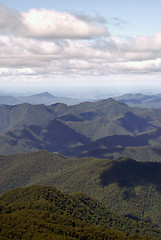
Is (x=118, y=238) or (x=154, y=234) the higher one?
(x=118, y=238)

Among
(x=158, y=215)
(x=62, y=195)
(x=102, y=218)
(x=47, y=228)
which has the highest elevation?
(x=47, y=228)

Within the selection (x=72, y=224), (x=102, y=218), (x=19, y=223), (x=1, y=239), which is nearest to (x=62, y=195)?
(x=102, y=218)

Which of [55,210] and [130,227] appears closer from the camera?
[55,210]

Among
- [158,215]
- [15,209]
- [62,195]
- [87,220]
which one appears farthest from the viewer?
[158,215]

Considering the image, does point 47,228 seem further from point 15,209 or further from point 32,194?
point 32,194

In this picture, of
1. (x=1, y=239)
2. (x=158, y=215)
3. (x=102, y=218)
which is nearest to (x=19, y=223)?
(x=1, y=239)

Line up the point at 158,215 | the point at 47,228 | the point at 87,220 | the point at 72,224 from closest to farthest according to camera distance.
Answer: the point at 47,228 → the point at 72,224 → the point at 87,220 → the point at 158,215

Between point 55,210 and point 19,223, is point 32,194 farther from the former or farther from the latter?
point 19,223
